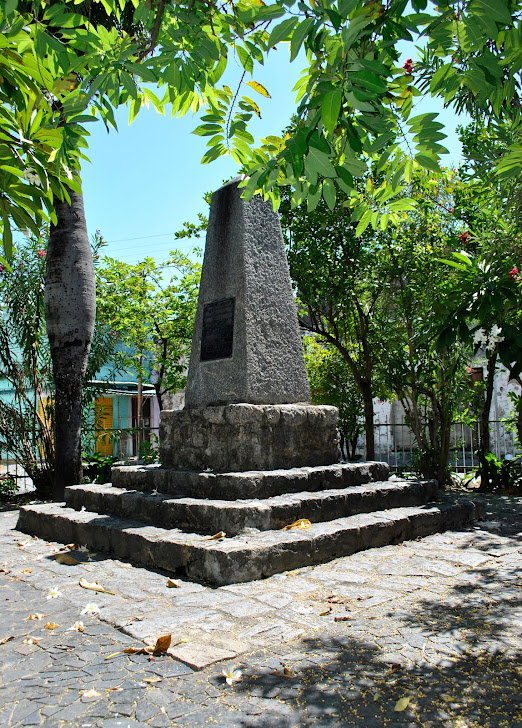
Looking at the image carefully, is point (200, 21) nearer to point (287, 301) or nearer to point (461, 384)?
point (287, 301)

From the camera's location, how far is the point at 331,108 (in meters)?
1.88

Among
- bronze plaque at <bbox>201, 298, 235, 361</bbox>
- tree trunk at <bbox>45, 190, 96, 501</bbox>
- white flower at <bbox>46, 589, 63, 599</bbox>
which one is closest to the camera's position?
white flower at <bbox>46, 589, 63, 599</bbox>

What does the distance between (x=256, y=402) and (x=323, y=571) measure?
1.89m

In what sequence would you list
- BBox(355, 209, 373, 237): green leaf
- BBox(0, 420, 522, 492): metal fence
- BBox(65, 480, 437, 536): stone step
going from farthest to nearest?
BBox(0, 420, 522, 492): metal fence → BBox(65, 480, 437, 536): stone step → BBox(355, 209, 373, 237): green leaf

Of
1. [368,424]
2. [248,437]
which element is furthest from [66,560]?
[368,424]

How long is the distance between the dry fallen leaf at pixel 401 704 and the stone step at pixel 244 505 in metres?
2.19

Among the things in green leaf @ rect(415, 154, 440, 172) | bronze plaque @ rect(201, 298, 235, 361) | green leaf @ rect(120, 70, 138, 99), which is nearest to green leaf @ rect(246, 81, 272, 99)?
green leaf @ rect(120, 70, 138, 99)

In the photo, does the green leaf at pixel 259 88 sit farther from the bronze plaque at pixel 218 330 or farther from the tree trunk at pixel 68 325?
the tree trunk at pixel 68 325

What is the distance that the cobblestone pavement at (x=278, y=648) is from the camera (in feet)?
7.14

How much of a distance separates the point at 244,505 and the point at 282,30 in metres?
3.25

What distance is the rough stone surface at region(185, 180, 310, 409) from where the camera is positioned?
5.61 metres

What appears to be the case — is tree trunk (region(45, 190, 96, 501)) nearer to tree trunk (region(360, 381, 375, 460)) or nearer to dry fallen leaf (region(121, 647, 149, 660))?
tree trunk (region(360, 381, 375, 460))

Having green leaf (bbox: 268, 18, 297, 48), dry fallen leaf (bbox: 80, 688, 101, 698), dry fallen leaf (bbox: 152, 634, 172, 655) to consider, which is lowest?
dry fallen leaf (bbox: 80, 688, 101, 698)

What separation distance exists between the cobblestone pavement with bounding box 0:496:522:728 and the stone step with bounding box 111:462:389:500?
0.92 metres
